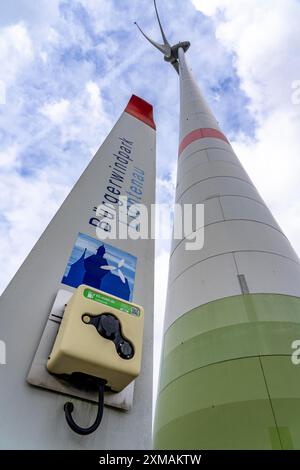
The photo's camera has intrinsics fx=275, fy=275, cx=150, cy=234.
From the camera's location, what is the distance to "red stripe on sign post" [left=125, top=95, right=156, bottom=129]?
4.33 metres

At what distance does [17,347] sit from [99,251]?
825 millimetres

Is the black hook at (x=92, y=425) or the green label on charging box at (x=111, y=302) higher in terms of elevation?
the green label on charging box at (x=111, y=302)

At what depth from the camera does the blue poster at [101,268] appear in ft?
5.80

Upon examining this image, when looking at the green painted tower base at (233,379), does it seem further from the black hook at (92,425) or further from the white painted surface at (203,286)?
the black hook at (92,425)

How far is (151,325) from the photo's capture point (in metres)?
1.88

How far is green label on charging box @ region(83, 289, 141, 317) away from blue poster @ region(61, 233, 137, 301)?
39cm

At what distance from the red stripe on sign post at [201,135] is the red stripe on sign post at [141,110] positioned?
119 centimetres

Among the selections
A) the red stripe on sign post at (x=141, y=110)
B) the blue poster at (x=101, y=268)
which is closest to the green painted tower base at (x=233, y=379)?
the blue poster at (x=101, y=268)

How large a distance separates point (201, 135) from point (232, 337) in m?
4.64

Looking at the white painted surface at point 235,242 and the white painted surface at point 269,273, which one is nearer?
the white painted surface at point 269,273

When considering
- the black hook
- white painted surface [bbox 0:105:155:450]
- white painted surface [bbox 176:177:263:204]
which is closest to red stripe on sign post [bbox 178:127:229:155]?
white painted surface [bbox 176:177:263:204]

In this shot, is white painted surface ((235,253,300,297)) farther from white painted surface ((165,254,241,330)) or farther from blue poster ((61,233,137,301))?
blue poster ((61,233,137,301))

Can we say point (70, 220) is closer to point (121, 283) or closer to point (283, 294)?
point (121, 283)

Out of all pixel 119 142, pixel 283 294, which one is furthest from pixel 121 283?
pixel 119 142
